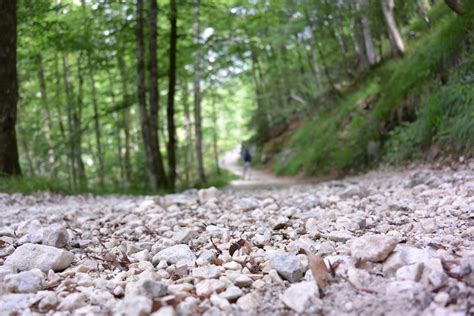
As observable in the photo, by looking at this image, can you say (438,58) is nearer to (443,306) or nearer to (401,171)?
(401,171)

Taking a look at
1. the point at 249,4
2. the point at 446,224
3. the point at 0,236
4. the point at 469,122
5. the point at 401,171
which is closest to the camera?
the point at 446,224

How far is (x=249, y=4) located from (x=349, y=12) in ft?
17.5

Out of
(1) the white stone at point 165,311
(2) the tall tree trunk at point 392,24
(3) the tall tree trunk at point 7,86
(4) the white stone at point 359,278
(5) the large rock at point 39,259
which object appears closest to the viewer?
(1) the white stone at point 165,311

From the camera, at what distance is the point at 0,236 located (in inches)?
114

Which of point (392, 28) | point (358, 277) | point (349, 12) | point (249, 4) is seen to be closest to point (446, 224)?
point (358, 277)

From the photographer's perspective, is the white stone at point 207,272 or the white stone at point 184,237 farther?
the white stone at point 184,237

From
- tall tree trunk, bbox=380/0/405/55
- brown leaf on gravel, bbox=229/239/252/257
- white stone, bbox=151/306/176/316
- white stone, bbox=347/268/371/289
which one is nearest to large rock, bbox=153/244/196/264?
brown leaf on gravel, bbox=229/239/252/257

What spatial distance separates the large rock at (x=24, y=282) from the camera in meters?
1.81

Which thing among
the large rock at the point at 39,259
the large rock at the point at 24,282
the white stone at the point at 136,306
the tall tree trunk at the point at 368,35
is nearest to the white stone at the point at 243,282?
the white stone at the point at 136,306

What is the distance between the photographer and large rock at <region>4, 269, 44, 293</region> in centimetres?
181

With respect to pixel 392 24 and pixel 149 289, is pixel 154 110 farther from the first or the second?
pixel 149 289

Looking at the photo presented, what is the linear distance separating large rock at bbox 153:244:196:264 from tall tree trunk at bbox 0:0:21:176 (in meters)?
5.35

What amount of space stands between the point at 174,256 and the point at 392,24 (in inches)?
410

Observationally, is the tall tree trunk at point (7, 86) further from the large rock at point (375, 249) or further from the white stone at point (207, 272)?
the large rock at point (375, 249)
